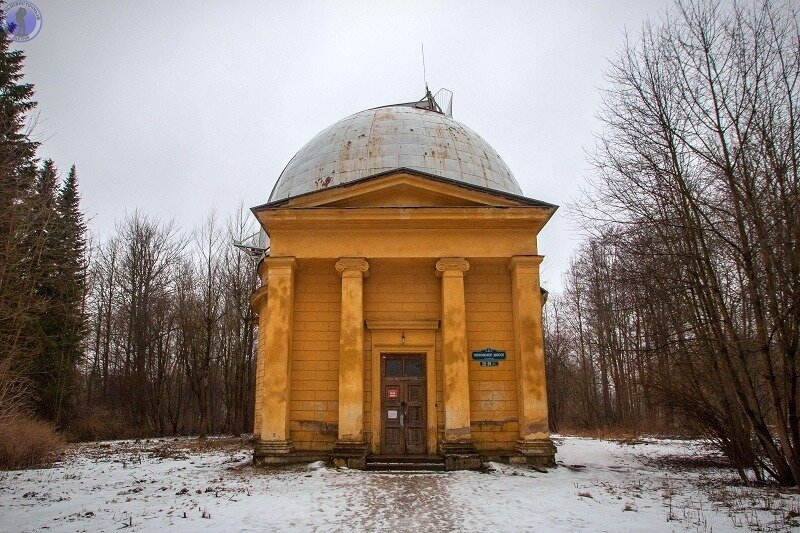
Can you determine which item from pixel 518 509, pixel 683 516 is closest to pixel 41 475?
pixel 518 509

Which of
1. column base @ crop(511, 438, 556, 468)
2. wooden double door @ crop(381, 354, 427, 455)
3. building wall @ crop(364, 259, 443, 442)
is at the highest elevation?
building wall @ crop(364, 259, 443, 442)

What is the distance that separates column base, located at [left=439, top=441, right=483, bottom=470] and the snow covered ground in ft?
1.42

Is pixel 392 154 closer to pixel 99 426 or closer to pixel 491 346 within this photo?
pixel 491 346

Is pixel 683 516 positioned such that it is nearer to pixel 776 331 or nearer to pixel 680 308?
pixel 776 331

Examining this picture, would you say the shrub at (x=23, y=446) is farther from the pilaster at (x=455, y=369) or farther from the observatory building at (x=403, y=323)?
the pilaster at (x=455, y=369)

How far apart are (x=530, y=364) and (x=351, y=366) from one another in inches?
175

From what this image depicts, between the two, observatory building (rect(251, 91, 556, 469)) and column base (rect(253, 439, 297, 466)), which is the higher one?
observatory building (rect(251, 91, 556, 469))

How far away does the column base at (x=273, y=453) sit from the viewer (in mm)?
12500

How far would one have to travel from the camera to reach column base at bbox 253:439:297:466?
1250cm

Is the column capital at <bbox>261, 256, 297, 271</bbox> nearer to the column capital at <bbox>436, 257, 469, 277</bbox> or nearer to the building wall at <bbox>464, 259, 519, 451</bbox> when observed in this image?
the column capital at <bbox>436, 257, 469, 277</bbox>

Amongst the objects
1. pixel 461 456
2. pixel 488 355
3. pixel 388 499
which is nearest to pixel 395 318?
pixel 488 355

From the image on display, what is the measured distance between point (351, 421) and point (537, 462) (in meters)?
4.52

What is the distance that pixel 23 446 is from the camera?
13.2 metres

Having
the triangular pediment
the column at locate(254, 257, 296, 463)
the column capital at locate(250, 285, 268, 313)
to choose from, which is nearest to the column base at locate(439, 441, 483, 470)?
the column at locate(254, 257, 296, 463)
